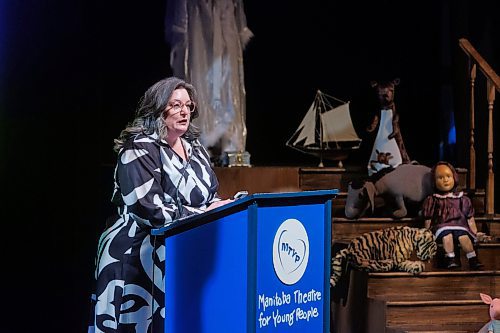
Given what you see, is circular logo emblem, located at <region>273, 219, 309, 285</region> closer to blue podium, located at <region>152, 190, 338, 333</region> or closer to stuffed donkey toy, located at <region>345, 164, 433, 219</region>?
blue podium, located at <region>152, 190, 338, 333</region>

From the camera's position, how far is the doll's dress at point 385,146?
577 centimetres

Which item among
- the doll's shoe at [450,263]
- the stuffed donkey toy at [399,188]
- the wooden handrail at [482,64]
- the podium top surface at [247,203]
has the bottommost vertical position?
the doll's shoe at [450,263]

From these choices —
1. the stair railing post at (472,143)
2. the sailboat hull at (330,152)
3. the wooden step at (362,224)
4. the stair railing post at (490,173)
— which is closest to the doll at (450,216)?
the wooden step at (362,224)

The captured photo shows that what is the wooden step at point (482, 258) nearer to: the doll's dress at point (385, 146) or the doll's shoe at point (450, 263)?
the doll's shoe at point (450, 263)

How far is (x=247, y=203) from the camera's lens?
295cm

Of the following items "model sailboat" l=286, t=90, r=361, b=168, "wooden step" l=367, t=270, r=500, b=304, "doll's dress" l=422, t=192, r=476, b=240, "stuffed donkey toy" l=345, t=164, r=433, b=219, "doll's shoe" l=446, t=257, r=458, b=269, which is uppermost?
"model sailboat" l=286, t=90, r=361, b=168

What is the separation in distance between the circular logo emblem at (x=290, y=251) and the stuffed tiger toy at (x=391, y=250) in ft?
6.13

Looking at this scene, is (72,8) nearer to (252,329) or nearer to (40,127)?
(40,127)

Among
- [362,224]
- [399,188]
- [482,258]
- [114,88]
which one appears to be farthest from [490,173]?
[114,88]

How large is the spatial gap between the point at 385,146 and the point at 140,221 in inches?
105

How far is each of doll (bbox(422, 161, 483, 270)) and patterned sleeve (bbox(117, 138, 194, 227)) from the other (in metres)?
2.00

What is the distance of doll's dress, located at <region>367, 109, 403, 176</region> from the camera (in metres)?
5.77

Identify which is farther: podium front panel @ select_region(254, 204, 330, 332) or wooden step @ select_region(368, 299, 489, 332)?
wooden step @ select_region(368, 299, 489, 332)

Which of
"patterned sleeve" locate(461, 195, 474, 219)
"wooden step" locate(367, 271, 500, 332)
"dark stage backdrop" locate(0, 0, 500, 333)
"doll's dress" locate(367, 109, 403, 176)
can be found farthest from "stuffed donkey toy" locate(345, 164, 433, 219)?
"dark stage backdrop" locate(0, 0, 500, 333)
